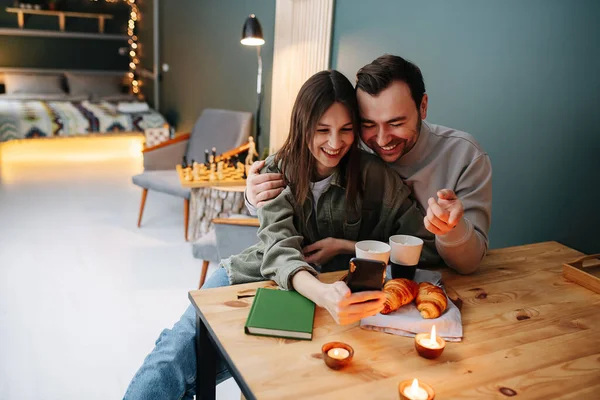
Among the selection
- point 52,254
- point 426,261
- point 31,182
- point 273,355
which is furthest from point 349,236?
point 31,182

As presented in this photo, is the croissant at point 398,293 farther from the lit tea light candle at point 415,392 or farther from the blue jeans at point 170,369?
the blue jeans at point 170,369

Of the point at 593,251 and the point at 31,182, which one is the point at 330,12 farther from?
the point at 31,182

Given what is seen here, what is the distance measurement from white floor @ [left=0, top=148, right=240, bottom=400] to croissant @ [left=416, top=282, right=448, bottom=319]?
44.5 inches

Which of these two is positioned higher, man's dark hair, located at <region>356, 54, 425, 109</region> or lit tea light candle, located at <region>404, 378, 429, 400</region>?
man's dark hair, located at <region>356, 54, 425, 109</region>

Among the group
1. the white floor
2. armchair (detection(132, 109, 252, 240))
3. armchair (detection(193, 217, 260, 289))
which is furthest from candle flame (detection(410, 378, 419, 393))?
armchair (detection(132, 109, 252, 240))

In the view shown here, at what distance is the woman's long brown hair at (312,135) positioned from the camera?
1.40 m

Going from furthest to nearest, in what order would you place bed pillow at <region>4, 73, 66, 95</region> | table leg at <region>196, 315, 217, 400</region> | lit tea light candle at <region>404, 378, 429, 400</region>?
bed pillow at <region>4, 73, 66, 95</region> < table leg at <region>196, 315, 217, 400</region> < lit tea light candle at <region>404, 378, 429, 400</region>

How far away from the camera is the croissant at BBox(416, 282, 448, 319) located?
114 cm

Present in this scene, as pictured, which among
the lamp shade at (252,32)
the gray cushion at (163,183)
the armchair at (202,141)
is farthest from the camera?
the armchair at (202,141)

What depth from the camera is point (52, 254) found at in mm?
3305

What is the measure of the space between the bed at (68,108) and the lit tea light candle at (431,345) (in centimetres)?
556

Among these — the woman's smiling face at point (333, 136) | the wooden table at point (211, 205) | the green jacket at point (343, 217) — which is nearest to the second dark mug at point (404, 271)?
the green jacket at point (343, 217)

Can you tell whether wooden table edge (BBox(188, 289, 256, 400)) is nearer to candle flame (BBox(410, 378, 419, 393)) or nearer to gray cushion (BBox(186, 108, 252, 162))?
candle flame (BBox(410, 378, 419, 393))

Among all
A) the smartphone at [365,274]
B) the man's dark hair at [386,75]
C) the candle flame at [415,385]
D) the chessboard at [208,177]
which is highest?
the man's dark hair at [386,75]
